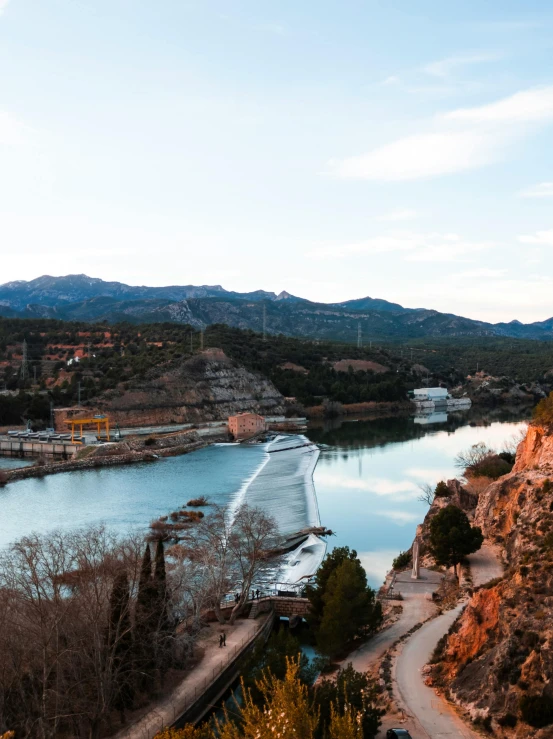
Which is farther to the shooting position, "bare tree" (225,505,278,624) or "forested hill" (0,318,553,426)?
"forested hill" (0,318,553,426)

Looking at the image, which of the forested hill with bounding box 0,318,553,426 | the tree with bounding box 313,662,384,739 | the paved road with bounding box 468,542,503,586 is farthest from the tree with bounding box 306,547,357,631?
the forested hill with bounding box 0,318,553,426

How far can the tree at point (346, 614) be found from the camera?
59.4 ft

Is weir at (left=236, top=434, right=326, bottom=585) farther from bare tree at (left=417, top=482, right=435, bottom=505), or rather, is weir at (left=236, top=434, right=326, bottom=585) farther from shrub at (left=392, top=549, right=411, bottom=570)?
bare tree at (left=417, top=482, right=435, bottom=505)

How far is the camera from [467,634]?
14484mm

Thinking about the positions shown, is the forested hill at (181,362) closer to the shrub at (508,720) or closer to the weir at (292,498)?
the weir at (292,498)

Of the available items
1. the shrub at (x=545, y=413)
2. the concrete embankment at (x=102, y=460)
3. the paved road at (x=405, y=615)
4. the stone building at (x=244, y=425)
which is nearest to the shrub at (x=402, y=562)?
the paved road at (x=405, y=615)

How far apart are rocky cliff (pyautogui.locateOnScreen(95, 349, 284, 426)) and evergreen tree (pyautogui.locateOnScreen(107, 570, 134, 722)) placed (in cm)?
5276

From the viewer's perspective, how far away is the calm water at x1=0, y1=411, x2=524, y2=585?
110ft

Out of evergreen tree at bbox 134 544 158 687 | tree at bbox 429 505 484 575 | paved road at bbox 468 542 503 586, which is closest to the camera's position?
evergreen tree at bbox 134 544 158 687

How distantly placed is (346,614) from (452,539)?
5.05 metres

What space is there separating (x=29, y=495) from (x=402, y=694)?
33.5 meters

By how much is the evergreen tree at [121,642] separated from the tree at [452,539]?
10.3 meters

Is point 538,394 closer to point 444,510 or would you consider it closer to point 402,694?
point 444,510

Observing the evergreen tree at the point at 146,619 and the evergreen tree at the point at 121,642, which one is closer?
the evergreen tree at the point at 121,642
